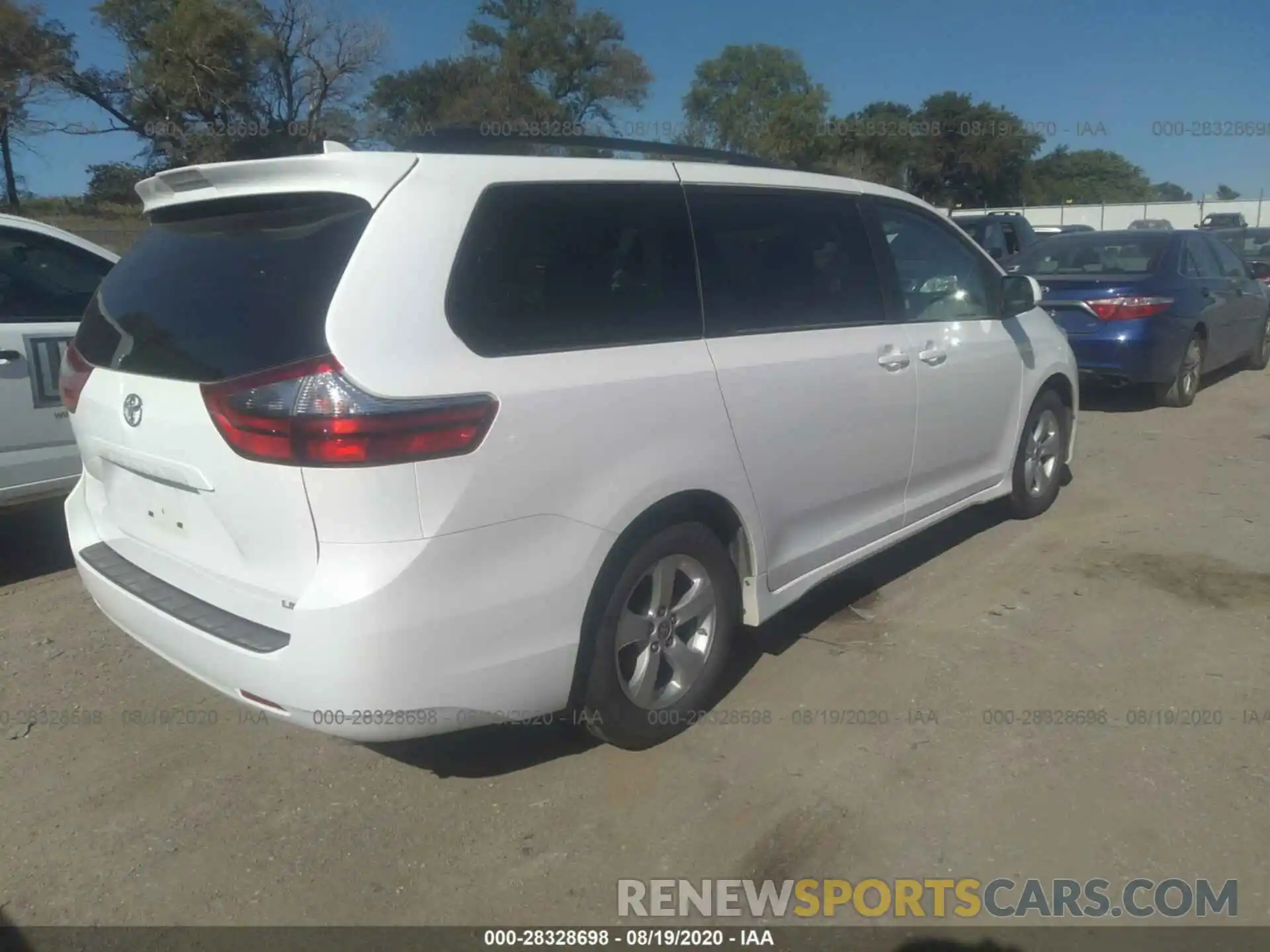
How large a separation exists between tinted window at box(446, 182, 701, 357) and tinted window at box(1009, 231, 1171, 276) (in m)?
6.71

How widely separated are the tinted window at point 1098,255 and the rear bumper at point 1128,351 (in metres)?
0.58

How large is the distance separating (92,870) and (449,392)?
1752 millimetres

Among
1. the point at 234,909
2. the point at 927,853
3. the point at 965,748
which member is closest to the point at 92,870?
the point at 234,909

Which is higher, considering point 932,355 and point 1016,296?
point 1016,296

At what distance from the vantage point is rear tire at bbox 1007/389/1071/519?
17.9ft

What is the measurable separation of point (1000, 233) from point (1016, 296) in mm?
10886

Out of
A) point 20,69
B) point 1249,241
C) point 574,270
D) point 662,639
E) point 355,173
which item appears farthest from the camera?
point 20,69

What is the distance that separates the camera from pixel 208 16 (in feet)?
101

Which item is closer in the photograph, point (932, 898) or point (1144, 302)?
point (932, 898)

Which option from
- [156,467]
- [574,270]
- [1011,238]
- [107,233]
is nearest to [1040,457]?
[574,270]

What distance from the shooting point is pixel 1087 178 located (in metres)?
73.6

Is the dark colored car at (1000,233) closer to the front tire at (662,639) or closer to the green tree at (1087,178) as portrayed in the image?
the front tire at (662,639)

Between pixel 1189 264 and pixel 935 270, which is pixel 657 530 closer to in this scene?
pixel 935 270

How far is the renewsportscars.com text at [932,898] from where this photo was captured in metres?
2.68
